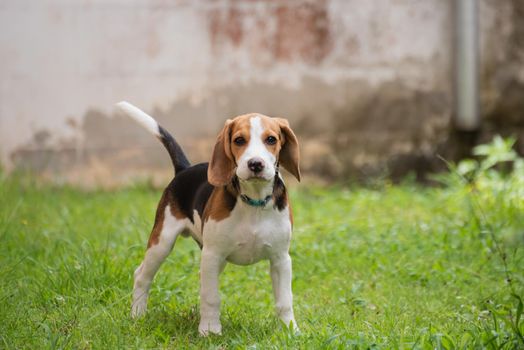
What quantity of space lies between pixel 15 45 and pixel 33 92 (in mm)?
519

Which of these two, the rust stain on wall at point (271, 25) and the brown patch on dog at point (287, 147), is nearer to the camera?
the brown patch on dog at point (287, 147)

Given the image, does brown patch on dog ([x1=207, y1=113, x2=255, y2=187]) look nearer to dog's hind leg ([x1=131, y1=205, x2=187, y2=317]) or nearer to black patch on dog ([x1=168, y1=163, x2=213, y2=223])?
black patch on dog ([x1=168, y1=163, x2=213, y2=223])

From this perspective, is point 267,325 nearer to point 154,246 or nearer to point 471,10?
point 154,246

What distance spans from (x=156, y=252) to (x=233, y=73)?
15.2 ft

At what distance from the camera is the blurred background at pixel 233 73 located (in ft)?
28.6

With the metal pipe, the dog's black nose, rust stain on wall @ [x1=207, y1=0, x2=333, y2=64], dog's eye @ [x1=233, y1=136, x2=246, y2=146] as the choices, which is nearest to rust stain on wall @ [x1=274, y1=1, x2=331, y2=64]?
rust stain on wall @ [x1=207, y1=0, x2=333, y2=64]

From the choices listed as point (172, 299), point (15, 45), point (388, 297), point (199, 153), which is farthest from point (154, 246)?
point (15, 45)

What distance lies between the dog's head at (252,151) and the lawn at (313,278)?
780 millimetres

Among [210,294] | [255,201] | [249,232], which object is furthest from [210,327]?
[255,201]

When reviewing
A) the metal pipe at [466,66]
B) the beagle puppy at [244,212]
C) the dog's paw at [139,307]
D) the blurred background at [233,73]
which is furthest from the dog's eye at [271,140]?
the metal pipe at [466,66]

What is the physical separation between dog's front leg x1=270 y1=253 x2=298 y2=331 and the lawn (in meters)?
0.08

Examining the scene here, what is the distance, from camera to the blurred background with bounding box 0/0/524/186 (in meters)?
8.71

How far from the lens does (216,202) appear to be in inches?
164

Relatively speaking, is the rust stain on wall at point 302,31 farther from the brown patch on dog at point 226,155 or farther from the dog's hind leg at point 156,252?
the brown patch on dog at point 226,155
